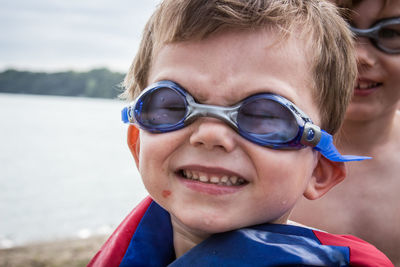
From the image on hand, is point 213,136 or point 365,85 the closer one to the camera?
point 213,136

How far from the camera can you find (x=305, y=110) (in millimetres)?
1569

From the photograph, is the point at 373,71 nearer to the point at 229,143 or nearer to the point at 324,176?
the point at 324,176

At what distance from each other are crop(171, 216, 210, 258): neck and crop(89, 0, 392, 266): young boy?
21 cm

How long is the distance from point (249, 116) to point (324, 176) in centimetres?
62

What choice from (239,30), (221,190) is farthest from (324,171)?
(239,30)

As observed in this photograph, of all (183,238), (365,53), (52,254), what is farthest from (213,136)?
(52,254)

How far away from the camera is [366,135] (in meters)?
2.70

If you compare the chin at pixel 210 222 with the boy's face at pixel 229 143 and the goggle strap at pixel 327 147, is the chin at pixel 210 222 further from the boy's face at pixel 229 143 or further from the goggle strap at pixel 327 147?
the goggle strap at pixel 327 147

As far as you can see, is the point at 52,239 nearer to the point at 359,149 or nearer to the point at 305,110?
the point at 359,149

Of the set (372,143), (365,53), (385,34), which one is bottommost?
(372,143)

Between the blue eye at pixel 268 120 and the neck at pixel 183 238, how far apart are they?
22.0 inches

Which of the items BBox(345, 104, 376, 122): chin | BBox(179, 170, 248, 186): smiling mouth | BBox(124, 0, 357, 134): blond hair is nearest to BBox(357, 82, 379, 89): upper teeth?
BBox(345, 104, 376, 122): chin

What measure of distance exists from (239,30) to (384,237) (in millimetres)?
1692

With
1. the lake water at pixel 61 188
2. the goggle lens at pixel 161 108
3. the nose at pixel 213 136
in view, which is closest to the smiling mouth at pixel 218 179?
the nose at pixel 213 136
